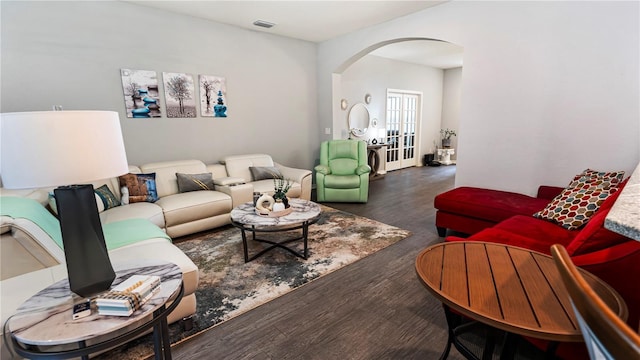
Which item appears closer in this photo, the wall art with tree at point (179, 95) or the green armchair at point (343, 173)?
the wall art with tree at point (179, 95)

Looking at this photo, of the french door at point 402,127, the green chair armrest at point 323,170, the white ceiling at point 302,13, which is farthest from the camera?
the french door at point 402,127

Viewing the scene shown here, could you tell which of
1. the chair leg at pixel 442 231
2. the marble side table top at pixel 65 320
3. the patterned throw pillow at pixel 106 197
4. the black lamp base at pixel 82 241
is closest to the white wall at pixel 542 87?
the chair leg at pixel 442 231

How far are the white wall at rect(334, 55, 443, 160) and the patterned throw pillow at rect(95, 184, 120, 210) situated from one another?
363 cm

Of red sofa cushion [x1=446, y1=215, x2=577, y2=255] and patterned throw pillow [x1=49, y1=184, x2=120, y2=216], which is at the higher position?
patterned throw pillow [x1=49, y1=184, x2=120, y2=216]

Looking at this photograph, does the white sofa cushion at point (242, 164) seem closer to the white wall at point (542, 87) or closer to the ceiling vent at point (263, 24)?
the ceiling vent at point (263, 24)

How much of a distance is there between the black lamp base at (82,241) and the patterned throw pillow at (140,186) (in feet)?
7.67

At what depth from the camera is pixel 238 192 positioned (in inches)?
144

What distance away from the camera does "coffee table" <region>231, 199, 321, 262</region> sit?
100 inches

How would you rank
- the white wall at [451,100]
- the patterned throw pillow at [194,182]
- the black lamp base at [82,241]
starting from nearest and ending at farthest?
the black lamp base at [82,241] → the patterned throw pillow at [194,182] → the white wall at [451,100]

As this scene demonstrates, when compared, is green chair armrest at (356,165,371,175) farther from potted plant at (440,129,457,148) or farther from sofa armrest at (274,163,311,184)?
potted plant at (440,129,457,148)

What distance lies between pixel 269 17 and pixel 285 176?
227 cm

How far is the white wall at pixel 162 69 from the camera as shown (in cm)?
302

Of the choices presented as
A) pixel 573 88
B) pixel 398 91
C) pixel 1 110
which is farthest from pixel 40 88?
pixel 398 91

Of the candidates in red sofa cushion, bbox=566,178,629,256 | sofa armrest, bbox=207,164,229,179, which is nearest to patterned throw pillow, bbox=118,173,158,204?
sofa armrest, bbox=207,164,229,179
